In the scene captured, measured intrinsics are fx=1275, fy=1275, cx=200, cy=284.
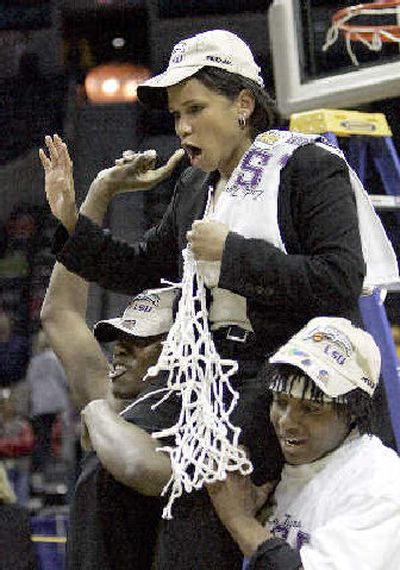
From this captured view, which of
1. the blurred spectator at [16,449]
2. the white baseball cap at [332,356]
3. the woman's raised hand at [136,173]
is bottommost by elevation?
the blurred spectator at [16,449]

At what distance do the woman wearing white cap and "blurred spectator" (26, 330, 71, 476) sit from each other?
17.6ft

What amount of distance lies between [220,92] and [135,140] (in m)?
9.05

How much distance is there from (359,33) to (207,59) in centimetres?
294

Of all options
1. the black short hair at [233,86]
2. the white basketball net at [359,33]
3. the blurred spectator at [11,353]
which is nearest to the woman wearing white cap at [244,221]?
the black short hair at [233,86]

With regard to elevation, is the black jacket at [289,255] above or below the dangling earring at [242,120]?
below

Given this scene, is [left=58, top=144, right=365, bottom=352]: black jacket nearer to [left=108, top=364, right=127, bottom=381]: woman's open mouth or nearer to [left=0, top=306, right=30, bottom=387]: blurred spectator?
[left=108, top=364, right=127, bottom=381]: woman's open mouth

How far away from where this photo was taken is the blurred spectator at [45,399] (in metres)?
8.07

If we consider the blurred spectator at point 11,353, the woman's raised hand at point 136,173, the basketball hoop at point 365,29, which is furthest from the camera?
the blurred spectator at point 11,353

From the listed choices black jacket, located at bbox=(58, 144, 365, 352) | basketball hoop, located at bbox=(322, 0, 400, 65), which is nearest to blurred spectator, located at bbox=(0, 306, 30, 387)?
basketball hoop, located at bbox=(322, 0, 400, 65)

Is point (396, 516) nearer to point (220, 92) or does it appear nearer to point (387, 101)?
point (220, 92)

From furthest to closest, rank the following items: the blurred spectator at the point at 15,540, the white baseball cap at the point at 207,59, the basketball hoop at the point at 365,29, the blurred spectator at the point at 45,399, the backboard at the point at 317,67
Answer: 1. the blurred spectator at the point at 45,399
2. the basketball hoop at the point at 365,29
3. the backboard at the point at 317,67
4. the blurred spectator at the point at 15,540
5. the white baseball cap at the point at 207,59

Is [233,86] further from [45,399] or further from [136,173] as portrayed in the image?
[45,399]

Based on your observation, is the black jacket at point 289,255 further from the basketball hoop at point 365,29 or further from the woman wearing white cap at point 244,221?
the basketball hoop at point 365,29

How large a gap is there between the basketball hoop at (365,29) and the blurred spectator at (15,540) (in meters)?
2.31
